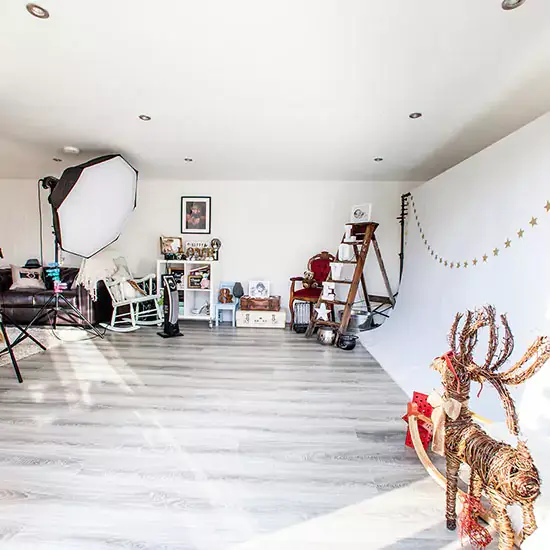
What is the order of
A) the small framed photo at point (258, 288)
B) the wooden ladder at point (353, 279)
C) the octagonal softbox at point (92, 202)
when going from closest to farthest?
the octagonal softbox at point (92, 202) < the wooden ladder at point (353, 279) < the small framed photo at point (258, 288)

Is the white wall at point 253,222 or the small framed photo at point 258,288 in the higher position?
the white wall at point 253,222

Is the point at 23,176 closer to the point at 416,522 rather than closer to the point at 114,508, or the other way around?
the point at 114,508

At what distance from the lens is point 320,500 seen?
1.33 meters

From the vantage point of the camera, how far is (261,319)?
4.52 meters

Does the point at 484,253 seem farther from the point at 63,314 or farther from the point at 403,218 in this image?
the point at 63,314

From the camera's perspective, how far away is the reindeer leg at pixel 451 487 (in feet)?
3.69

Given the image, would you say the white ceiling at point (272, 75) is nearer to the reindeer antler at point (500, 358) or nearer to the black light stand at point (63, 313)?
the reindeer antler at point (500, 358)

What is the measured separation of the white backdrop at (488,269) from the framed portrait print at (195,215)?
3.00 meters

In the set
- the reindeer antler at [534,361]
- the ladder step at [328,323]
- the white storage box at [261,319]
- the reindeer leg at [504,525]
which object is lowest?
the white storage box at [261,319]

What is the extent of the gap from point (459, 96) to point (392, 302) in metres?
2.61

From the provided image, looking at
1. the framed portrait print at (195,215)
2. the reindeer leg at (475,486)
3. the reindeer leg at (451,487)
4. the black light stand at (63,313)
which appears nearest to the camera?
the reindeer leg at (475,486)

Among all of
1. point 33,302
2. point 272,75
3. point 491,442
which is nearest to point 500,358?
point 491,442

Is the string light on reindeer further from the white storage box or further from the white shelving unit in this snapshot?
the white shelving unit

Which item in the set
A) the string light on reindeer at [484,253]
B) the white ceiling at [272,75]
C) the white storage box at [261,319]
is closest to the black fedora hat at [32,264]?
the white ceiling at [272,75]
